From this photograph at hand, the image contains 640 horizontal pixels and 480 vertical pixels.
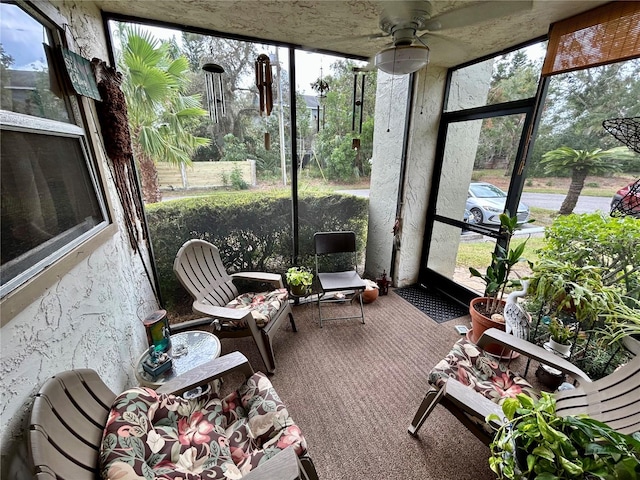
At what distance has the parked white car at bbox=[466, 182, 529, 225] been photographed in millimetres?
2494

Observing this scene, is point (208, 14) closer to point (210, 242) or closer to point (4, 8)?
point (4, 8)

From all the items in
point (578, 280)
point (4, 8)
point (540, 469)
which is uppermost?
point (4, 8)

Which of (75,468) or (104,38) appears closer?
(75,468)

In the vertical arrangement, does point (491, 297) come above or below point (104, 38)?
below

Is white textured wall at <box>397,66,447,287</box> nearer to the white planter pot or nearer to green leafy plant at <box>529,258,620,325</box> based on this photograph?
green leafy plant at <box>529,258,620,325</box>

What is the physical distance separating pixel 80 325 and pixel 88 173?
0.79 metres

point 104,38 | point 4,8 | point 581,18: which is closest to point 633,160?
point 581,18

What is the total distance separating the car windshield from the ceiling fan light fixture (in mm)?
1700

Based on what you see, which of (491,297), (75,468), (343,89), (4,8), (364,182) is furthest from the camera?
(364,182)

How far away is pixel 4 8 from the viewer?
931 mm

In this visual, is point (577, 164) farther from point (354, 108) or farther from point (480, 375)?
point (354, 108)

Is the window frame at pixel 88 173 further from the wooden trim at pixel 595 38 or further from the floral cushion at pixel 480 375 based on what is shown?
the wooden trim at pixel 595 38

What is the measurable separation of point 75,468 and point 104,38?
7.91ft

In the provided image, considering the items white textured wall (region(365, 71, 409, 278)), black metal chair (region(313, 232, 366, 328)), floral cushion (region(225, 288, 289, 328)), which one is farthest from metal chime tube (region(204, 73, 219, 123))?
white textured wall (region(365, 71, 409, 278))
